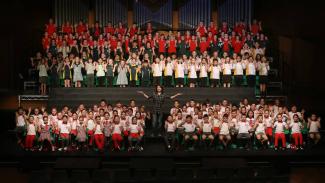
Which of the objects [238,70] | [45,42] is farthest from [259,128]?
[45,42]

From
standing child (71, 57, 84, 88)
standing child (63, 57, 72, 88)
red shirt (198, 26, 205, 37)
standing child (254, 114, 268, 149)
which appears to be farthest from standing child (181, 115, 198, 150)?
red shirt (198, 26, 205, 37)

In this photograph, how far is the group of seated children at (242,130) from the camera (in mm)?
12984

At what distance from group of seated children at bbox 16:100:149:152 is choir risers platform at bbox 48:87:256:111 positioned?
7.06 ft

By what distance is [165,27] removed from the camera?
19750 mm

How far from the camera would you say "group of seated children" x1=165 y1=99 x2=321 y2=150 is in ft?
42.6

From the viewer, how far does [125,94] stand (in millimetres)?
15641

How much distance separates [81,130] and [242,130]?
13.3 feet

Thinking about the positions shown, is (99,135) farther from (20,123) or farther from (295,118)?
(295,118)

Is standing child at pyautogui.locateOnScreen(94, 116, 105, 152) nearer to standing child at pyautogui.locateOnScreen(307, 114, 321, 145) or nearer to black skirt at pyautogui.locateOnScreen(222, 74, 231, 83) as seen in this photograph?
black skirt at pyautogui.locateOnScreen(222, 74, 231, 83)

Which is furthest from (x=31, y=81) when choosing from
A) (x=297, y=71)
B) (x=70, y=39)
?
(x=297, y=71)

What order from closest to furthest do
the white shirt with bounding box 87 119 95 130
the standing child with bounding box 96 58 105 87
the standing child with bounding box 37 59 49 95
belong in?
the white shirt with bounding box 87 119 95 130, the standing child with bounding box 37 59 49 95, the standing child with bounding box 96 58 105 87

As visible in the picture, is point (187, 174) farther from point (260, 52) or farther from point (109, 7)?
point (109, 7)

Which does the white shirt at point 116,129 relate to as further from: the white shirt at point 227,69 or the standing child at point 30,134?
the white shirt at point 227,69

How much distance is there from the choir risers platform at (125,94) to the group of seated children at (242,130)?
2.15 m
